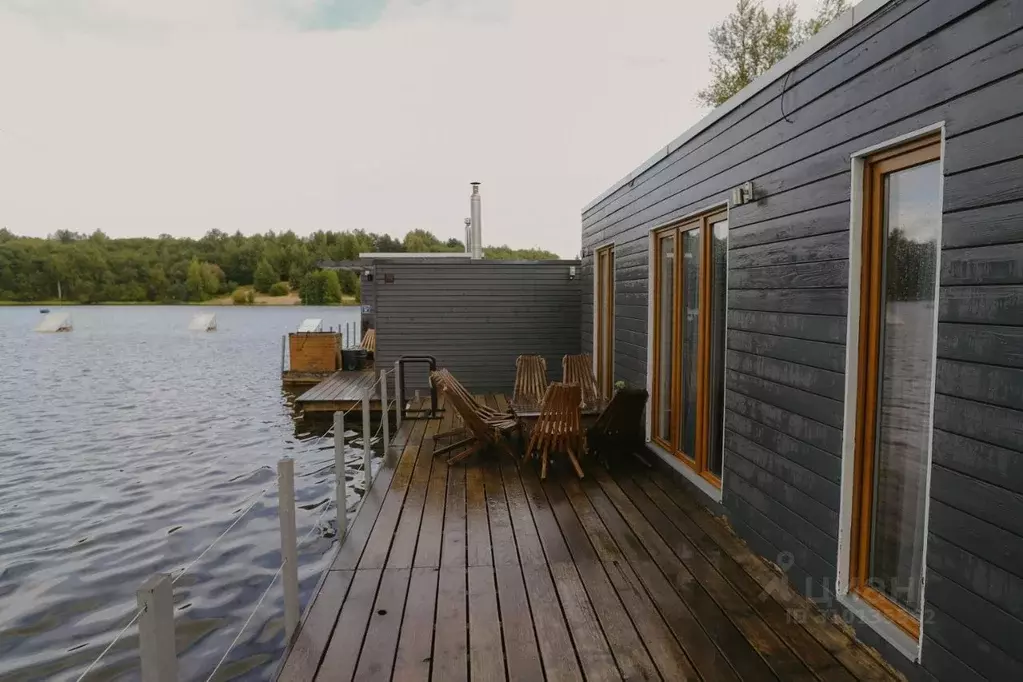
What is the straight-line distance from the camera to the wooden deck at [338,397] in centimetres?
1183

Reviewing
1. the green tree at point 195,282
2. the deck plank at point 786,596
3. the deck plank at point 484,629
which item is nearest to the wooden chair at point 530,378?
the deck plank at point 786,596

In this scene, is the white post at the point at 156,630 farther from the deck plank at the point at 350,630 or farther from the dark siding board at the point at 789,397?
the dark siding board at the point at 789,397

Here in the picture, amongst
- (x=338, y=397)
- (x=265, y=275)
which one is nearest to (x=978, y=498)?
(x=338, y=397)

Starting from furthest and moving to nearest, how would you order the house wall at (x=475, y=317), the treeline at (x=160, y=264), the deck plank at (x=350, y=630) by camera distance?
the treeline at (x=160, y=264)
the house wall at (x=475, y=317)
the deck plank at (x=350, y=630)

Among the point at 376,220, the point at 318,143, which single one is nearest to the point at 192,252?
the point at 376,220

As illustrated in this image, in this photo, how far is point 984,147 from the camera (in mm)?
2078

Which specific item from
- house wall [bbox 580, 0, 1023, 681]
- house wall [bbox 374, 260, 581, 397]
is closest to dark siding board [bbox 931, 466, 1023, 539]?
house wall [bbox 580, 0, 1023, 681]

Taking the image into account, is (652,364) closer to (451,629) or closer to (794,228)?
(794,228)

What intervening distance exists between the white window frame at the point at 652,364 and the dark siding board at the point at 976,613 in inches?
76.9

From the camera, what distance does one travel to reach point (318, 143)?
2950 centimetres

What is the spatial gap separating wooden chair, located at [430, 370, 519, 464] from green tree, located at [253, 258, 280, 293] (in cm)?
6272

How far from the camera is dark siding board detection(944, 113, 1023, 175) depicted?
1966mm

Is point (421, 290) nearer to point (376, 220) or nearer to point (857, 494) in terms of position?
point (857, 494)

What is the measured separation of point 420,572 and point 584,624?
983mm
